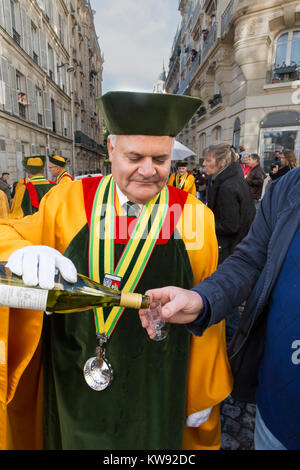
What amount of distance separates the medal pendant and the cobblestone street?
4.56 ft

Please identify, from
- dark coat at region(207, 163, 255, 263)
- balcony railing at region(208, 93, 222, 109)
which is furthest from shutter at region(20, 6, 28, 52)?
dark coat at region(207, 163, 255, 263)

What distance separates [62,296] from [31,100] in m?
15.8

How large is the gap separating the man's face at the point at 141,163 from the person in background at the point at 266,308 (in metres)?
0.48

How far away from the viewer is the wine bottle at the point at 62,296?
2.89ft

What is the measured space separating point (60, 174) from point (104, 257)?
14.9ft

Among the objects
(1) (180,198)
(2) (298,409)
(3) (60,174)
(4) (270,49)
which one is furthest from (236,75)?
(2) (298,409)

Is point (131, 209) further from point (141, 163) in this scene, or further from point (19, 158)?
point (19, 158)

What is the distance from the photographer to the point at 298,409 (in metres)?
1.00

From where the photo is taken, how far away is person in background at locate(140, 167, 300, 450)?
3.34ft

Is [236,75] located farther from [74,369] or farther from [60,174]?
[74,369]

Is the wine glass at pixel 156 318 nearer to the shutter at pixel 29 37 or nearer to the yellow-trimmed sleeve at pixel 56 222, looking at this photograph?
the yellow-trimmed sleeve at pixel 56 222

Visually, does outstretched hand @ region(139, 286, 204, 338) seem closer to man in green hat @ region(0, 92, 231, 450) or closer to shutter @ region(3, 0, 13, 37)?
man in green hat @ region(0, 92, 231, 450)

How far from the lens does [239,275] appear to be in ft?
3.92
